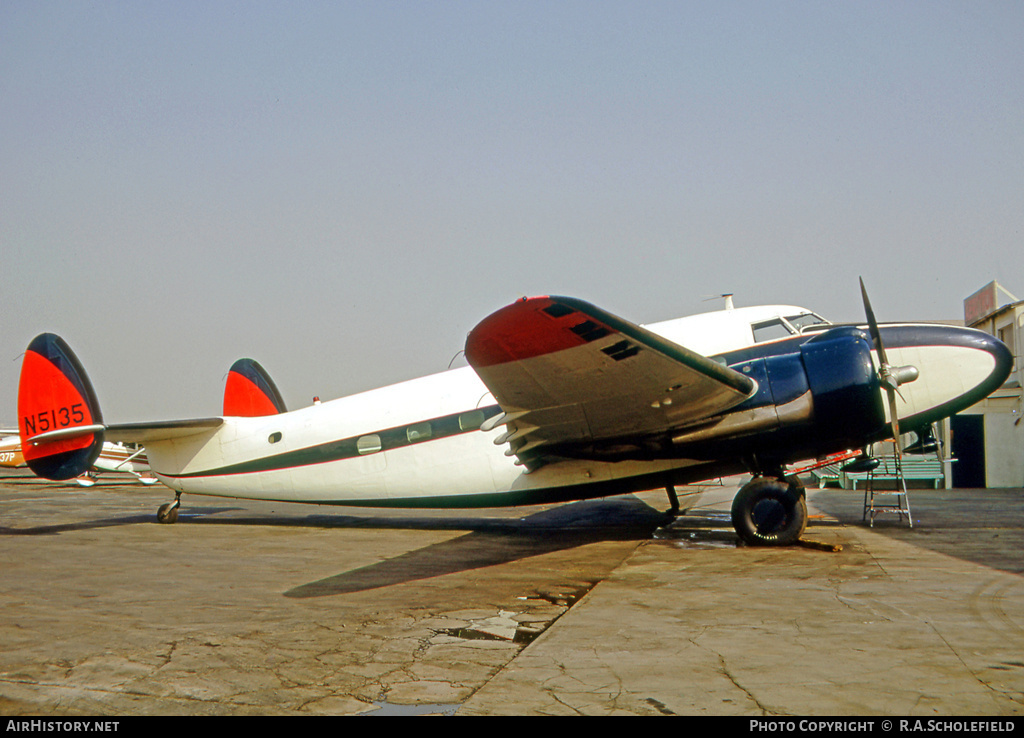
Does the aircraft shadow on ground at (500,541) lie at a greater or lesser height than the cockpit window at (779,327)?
lesser

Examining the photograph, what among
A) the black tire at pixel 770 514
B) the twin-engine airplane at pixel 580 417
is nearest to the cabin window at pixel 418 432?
the twin-engine airplane at pixel 580 417

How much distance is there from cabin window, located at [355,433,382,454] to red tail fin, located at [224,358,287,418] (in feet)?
13.3

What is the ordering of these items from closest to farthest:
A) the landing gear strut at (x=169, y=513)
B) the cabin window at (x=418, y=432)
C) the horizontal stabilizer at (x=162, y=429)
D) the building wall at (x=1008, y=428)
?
the cabin window at (x=418, y=432)
the horizontal stabilizer at (x=162, y=429)
the landing gear strut at (x=169, y=513)
the building wall at (x=1008, y=428)

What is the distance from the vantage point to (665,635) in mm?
5238

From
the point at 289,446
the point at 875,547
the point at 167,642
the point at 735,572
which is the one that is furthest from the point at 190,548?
the point at 875,547

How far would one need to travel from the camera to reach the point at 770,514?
9570mm

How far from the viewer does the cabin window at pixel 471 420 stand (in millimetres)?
11625

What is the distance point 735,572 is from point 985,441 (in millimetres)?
19021

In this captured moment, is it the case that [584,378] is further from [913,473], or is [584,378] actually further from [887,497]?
[913,473]

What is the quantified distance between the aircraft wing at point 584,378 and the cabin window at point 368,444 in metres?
2.65

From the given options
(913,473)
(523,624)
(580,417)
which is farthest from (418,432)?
(913,473)

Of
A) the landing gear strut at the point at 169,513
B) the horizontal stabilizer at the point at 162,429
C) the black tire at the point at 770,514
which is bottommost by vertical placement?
the black tire at the point at 770,514

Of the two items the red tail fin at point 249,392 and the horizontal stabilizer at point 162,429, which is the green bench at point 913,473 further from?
the horizontal stabilizer at point 162,429

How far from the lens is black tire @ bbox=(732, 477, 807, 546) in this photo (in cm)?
947
